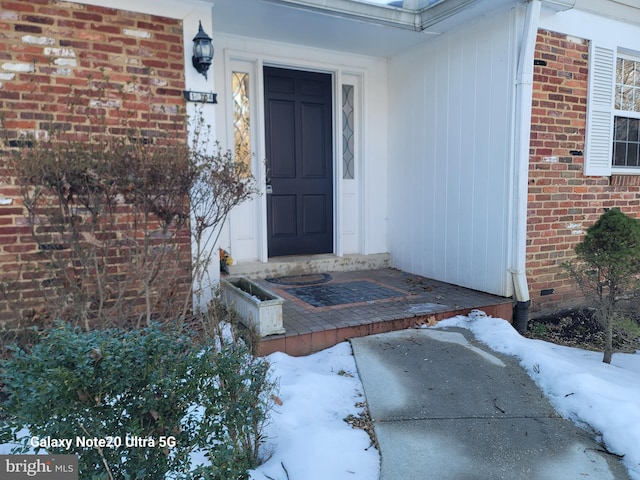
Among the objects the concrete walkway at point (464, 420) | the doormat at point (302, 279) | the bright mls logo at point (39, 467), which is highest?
the bright mls logo at point (39, 467)

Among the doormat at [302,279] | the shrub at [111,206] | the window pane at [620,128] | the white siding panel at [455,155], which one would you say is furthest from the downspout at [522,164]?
the shrub at [111,206]

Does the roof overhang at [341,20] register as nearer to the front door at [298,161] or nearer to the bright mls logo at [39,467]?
the front door at [298,161]

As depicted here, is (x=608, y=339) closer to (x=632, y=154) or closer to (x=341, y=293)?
(x=341, y=293)

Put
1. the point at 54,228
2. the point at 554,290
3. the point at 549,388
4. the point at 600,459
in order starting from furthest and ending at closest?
1. the point at 554,290
2. the point at 54,228
3. the point at 549,388
4. the point at 600,459

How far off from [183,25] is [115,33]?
1.79ft

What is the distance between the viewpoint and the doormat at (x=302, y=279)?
16.2 feet

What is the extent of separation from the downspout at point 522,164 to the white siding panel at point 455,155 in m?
0.09

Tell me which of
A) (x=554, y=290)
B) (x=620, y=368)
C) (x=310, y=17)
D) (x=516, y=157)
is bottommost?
(x=620, y=368)

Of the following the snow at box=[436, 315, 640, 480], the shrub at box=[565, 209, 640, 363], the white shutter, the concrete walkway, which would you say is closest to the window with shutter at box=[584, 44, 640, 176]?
the white shutter

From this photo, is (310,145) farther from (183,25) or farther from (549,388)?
(549,388)

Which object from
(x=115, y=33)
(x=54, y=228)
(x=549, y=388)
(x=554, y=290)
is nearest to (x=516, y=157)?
(x=554, y=290)

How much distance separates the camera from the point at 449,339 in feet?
11.7

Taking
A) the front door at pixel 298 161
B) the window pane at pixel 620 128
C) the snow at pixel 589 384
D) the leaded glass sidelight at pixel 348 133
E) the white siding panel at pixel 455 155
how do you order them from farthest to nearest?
the leaded glass sidelight at pixel 348 133 → the front door at pixel 298 161 → the window pane at pixel 620 128 → the white siding panel at pixel 455 155 → the snow at pixel 589 384

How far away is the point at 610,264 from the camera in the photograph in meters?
3.34
